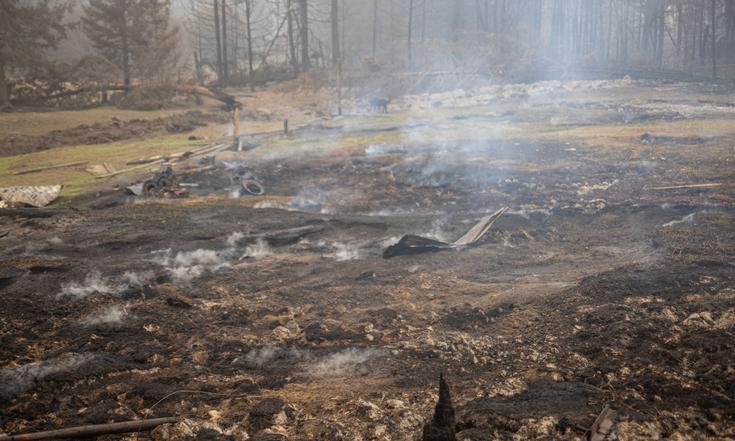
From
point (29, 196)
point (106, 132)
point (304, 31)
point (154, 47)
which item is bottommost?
point (29, 196)

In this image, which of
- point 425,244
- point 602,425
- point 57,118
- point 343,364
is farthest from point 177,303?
point 57,118

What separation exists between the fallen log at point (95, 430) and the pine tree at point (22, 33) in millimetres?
22464

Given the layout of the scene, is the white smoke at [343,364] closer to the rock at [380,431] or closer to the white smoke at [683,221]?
the rock at [380,431]

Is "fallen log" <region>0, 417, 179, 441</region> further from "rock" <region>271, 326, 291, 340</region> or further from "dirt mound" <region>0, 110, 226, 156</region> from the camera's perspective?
"dirt mound" <region>0, 110, 226, 156</region>

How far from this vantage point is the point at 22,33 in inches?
884

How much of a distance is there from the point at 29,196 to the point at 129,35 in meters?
19.8

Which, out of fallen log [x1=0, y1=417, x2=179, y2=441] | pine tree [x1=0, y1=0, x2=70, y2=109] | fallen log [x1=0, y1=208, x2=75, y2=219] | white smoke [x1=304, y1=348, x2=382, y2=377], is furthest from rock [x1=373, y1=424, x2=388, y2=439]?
pine tree [x1=0, y1=0, x2=70, y2=109]

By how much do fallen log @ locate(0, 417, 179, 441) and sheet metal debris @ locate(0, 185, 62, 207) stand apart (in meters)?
8.21

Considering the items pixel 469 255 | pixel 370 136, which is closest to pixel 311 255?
pixel 469 255

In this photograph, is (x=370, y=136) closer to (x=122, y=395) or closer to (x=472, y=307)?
(x=472, y=307)

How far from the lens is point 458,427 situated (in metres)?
3.60

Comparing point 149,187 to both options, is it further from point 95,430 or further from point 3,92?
point 3,92

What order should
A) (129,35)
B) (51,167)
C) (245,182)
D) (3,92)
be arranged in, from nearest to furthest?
(245,182)
(51,167)
(3,92)
(129,35)

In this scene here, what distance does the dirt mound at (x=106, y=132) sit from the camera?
16500 mm
